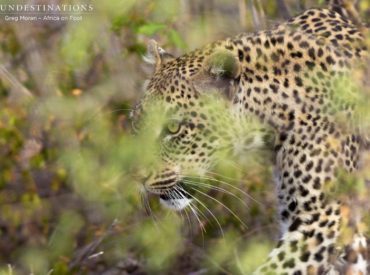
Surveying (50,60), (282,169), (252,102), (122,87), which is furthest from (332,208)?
(50,60)

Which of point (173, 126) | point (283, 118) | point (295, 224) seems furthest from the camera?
point (173, 126)

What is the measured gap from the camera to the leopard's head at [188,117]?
688 centimetres

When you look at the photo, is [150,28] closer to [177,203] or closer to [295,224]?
[177,203]

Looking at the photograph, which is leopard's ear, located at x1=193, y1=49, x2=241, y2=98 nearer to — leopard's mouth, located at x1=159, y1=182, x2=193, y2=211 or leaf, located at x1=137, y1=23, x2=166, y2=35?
leopard's mouth, located at x1=159, y1=182, x2=193, y2=211

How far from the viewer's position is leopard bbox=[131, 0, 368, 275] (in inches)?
258

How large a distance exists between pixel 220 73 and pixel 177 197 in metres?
0.94

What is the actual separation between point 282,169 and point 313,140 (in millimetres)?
283

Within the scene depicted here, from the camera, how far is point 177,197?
712 centimetres

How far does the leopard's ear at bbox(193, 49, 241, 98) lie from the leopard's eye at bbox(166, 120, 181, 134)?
0.91 feet

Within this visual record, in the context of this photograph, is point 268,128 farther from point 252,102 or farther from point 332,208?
point 332,208

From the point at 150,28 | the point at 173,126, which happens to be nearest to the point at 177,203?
the point at 173,126

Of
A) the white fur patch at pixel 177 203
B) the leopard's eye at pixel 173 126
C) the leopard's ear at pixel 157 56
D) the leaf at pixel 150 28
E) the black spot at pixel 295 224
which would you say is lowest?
the black spot at pixel 295 224

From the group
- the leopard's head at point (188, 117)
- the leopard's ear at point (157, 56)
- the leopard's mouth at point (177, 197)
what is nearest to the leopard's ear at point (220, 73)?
the leopard's head at point (188, 117)

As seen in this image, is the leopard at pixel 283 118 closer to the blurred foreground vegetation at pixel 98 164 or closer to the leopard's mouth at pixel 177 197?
the leopard's mouth at pixel 177 197
